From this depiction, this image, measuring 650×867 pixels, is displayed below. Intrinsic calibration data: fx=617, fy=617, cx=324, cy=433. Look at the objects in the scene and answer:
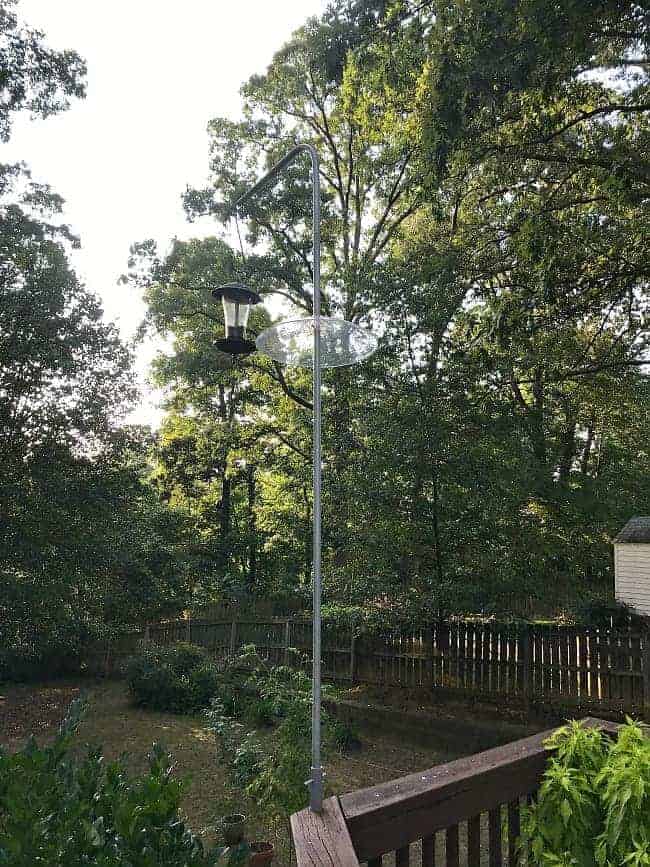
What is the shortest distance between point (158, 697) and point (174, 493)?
7240 millimetres

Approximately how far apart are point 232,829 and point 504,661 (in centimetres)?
393

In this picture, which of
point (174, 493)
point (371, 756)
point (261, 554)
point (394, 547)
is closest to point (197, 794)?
point (371, 756)

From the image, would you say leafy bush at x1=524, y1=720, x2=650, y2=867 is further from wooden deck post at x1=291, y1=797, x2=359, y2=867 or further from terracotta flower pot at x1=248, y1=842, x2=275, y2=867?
terracotta flower pot at x1=248, y1=842, x2=275, y2=867

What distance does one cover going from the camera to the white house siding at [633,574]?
1004cm

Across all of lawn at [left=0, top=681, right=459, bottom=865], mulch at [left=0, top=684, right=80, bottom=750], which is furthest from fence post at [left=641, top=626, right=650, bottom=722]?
mulch at [left=0, top=684, right=80, bottom=750]

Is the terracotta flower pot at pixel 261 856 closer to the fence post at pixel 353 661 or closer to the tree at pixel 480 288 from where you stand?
the tree at pixel 480 288

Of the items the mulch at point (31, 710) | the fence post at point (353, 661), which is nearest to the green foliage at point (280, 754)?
the fence post at point (353, 661)

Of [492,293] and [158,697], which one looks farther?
[158,697]

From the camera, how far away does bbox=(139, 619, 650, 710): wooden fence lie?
6.43 m

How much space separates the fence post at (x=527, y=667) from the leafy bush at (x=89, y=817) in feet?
19.3

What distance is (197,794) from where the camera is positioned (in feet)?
18.7

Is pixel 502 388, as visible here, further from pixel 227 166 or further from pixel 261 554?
pixel 261 554

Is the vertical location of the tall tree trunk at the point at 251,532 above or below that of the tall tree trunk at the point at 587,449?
below

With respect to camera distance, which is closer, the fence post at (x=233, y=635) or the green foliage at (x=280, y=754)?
the green foliage at (x=280, y=754)
